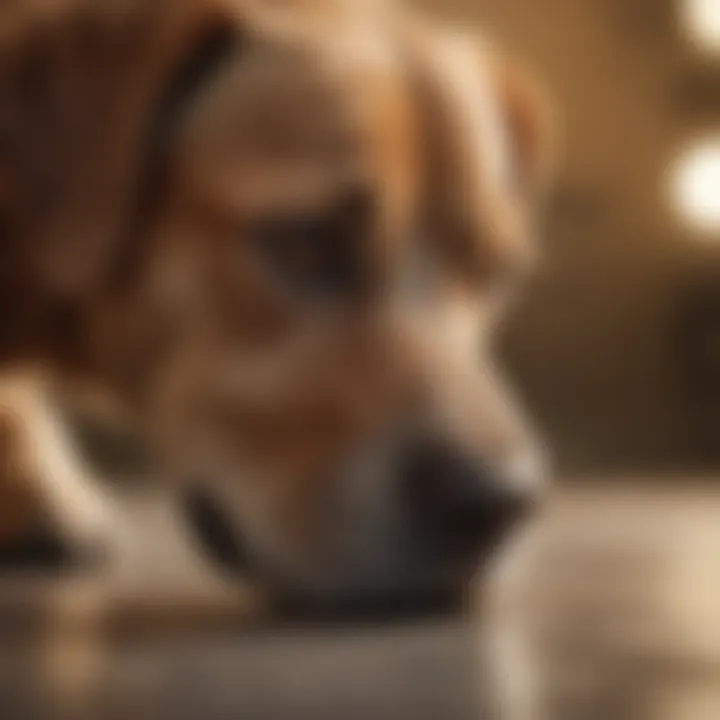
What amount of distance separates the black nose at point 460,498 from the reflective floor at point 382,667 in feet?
0.21

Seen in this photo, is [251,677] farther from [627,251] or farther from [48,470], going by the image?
[627,251]

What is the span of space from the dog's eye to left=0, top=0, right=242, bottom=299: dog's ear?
0.12 m

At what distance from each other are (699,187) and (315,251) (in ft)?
5.20

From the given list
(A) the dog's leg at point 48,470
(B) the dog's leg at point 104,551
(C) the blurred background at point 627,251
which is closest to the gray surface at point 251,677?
(B) the dog's leg at point 104,551

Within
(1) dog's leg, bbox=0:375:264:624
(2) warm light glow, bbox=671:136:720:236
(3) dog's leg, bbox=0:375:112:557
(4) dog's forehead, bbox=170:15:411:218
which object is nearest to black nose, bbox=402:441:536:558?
(1) dog's leg, bbox=0:375:264:624

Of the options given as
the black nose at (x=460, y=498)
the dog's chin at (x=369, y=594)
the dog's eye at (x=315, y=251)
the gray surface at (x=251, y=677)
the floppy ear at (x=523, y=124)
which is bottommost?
the gray surface at (x=251, y=677)

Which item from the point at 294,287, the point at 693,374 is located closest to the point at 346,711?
the point at 294,287

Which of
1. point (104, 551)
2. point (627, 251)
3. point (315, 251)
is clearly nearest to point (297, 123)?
point (315, 251)

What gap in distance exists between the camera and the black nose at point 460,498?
43.0 inches

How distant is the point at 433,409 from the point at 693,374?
1644 mm

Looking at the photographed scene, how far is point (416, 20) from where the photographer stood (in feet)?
4.80

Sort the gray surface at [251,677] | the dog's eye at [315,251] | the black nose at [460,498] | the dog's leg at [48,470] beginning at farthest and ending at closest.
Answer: the dog's leg at [48,470]
the dog's eye at [315,251]
the black nose at [460,498]
the gray surface at [251,677]

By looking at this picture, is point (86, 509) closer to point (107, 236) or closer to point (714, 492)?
point (107, 236)

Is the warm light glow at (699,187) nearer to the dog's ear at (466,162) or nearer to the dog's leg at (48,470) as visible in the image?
the dog's ear at (466,162)
